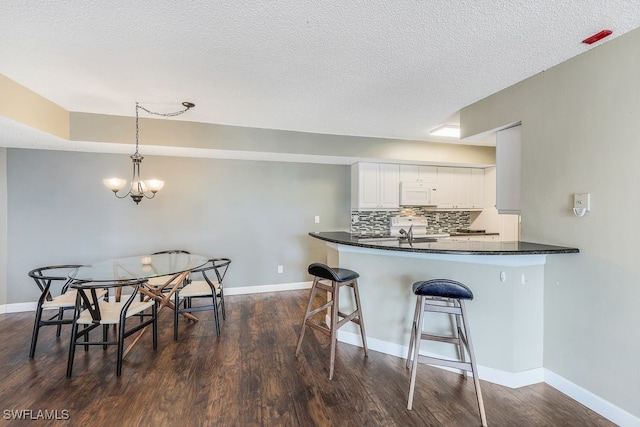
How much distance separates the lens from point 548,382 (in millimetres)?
2104

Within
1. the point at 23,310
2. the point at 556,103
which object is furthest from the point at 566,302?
the point at 23,310

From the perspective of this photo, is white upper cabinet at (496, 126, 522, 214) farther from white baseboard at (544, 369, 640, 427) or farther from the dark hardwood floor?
the dark hardwood floor

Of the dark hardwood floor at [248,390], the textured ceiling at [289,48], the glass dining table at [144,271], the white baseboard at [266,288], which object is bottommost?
the dark hardwood floor at [248,390]

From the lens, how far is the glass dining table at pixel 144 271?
7.86ft

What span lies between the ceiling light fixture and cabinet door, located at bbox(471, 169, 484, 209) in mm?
1328

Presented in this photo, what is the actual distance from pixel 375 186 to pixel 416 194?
2.37ft

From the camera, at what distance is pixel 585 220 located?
1.92 meters

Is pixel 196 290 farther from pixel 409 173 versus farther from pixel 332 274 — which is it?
pixel 409 173

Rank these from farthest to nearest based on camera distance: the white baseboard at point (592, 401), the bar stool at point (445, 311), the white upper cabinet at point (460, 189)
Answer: the white upper cabinet at point (460, 189)
the bar stool at point (445, 311)
the white baseboard at point (592, 401)

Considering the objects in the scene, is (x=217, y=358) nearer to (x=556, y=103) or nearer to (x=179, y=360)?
(x=179, y=360)

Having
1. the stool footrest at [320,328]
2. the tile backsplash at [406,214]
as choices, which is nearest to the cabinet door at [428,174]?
the tile backsplash at [406,214]

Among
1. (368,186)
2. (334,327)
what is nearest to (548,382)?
(334,327)

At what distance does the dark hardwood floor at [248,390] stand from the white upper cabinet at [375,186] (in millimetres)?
2316

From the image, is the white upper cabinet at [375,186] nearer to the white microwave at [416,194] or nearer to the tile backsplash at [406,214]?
the white microwave at [416,194]
